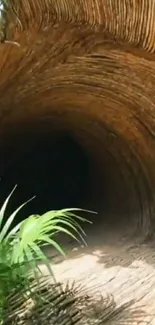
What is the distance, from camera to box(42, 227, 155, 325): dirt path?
1.40 metres

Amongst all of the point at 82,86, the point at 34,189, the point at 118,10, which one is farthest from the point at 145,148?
the point at 34,189

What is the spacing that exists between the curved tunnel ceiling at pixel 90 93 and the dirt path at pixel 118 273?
7.7 inches

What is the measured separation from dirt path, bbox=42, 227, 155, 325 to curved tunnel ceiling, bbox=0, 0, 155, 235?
0.20m

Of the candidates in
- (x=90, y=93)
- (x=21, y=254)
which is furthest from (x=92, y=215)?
(x=21, y=254)

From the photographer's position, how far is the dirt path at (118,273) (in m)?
1.40

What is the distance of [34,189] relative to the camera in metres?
2.96

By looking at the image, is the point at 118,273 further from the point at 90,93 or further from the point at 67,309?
the point at 90,93

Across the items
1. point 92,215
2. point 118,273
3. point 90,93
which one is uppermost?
point 90,93

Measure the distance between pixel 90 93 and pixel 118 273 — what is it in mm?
630

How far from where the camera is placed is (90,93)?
6.52ft

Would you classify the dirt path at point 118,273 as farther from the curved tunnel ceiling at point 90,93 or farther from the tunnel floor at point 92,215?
the curved tunnel ceiling at point 90,93

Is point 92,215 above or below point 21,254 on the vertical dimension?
below

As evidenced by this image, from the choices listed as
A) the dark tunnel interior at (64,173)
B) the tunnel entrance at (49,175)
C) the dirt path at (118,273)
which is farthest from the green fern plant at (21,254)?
the tunnel entrance at (49,175)

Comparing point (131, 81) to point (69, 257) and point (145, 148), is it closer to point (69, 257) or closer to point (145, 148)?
point (145, 148)
